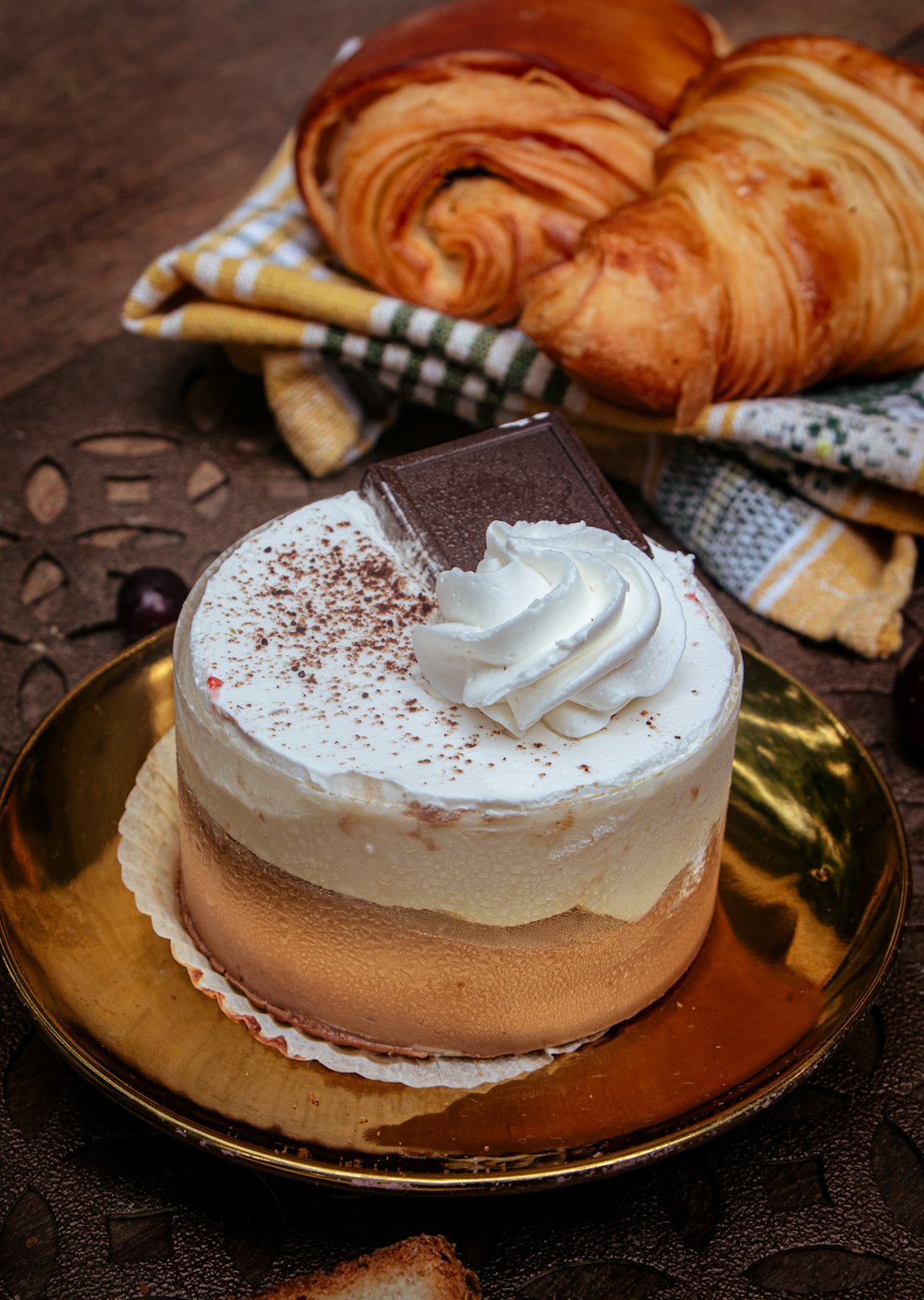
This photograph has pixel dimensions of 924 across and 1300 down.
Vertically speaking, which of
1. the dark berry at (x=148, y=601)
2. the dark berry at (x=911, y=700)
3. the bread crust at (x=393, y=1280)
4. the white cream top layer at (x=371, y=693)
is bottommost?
the dark berry at (x=911, y=700)

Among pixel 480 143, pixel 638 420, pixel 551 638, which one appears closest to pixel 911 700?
pixel 638 420

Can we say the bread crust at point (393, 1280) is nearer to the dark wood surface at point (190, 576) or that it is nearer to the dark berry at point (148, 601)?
the dark wood surface at point (190, 576)

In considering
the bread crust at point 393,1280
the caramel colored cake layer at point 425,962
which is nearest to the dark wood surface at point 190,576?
the bread crust at point 393,1280

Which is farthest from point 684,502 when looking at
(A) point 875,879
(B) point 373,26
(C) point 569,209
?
(B) point 373,26

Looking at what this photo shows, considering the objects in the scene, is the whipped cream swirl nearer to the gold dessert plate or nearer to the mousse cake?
the mousse cake

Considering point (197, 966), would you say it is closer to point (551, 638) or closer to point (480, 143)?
point (551, 638)

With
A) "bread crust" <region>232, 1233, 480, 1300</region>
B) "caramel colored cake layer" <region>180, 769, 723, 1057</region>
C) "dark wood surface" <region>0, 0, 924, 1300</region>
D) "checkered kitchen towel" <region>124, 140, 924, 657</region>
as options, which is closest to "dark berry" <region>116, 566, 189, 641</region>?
"dark wood surface" <region>0, 0, 924, 1300</region>

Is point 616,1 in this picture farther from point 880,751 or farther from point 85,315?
point 880,751
